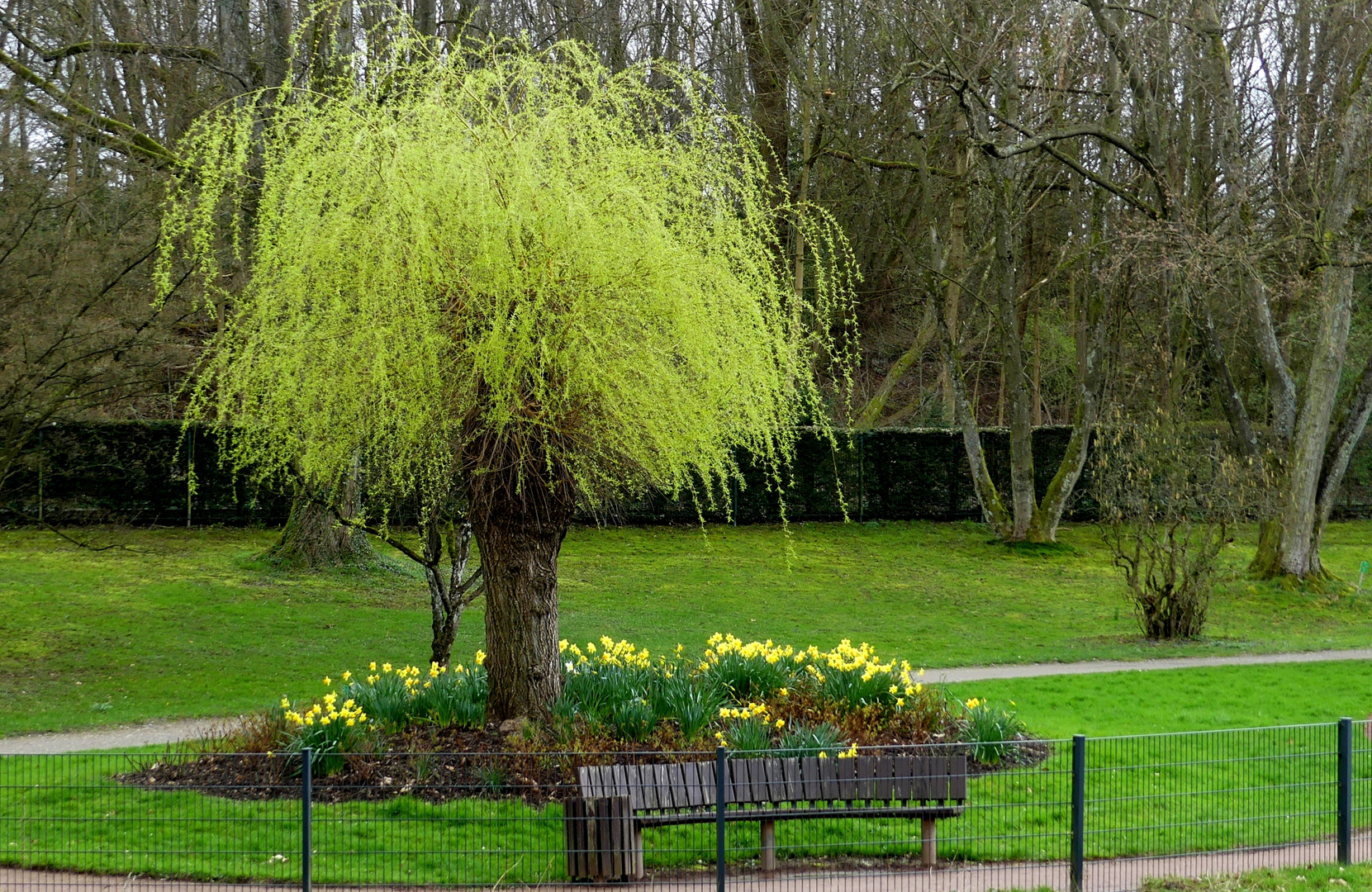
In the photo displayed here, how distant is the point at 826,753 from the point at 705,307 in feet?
9.78

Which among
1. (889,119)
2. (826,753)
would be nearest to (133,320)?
(826,753)

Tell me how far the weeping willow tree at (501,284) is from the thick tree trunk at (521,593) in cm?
50

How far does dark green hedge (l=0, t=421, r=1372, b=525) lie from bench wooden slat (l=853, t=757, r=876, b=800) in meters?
14.8

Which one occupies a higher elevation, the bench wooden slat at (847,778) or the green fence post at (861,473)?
the green fence post at (861,473)

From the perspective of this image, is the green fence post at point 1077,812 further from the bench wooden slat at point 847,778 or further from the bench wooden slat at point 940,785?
the bench wooden slat at point 847,778

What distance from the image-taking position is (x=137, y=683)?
12.9 meters

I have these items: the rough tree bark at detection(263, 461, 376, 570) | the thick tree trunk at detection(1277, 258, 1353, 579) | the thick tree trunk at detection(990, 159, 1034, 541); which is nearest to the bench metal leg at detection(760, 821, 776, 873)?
the rough tree bark at detection(263, 461, 376, 570)

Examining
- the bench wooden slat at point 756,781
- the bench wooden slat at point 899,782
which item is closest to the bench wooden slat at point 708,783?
the bench wooden slat at point 756,781

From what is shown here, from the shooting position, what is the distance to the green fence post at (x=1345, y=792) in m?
7.39

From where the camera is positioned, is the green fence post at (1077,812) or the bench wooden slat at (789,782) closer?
the green fence post at (1077,812)

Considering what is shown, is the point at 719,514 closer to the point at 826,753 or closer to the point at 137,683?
the point at 137,683

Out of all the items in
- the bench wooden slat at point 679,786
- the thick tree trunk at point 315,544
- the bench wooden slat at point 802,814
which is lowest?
the bench wooden slat at point 802,814

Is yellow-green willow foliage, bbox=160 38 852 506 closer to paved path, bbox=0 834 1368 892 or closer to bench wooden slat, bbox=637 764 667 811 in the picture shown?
bench wooden slat, bbox=637 764 667 811

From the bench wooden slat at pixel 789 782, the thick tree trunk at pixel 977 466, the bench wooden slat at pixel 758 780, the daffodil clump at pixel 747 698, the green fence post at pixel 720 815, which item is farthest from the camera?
the thick tree trunk at pixel 977 466
